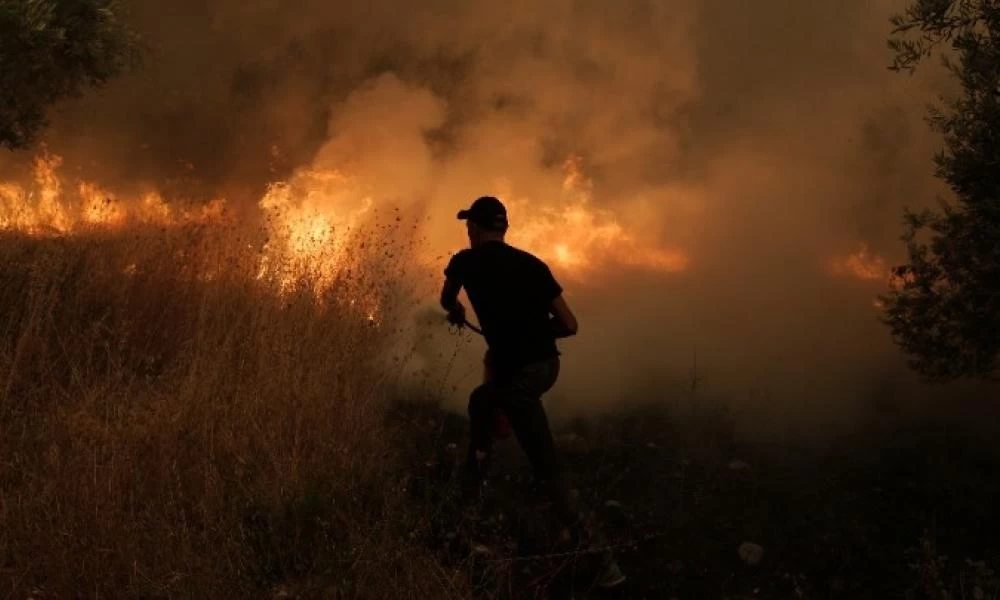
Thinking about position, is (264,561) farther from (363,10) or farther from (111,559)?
(363,10)

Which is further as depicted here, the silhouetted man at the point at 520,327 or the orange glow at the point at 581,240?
the orange glow at the point at 581,240

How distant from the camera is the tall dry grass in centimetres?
321

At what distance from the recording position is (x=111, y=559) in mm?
3193

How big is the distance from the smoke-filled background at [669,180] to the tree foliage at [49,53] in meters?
1.52

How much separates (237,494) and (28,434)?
1.26 metres

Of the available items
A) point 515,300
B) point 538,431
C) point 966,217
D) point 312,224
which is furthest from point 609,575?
point 312,224

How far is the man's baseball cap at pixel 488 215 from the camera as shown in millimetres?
3783

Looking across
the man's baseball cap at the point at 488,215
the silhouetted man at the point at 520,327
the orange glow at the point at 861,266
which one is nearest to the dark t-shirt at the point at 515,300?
the silhouetted man at the point at 520,327

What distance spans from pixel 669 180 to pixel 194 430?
20.3 ft

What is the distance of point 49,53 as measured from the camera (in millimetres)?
7160

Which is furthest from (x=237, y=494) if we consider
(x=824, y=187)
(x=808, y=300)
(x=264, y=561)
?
(x=824, y=187)

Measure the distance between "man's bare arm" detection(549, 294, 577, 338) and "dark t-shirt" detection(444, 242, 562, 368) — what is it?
1.5 inches

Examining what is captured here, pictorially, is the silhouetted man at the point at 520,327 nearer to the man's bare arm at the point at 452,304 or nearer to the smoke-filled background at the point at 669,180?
the man's bare arm at the point at 452,304

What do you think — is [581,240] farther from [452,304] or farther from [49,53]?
[49,53]
